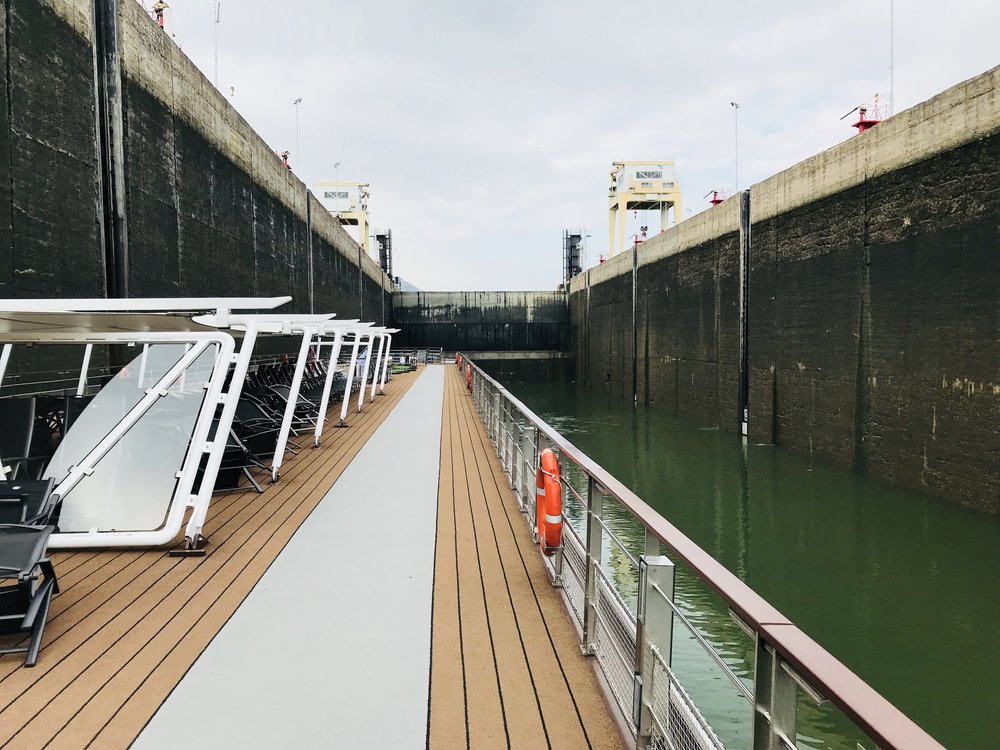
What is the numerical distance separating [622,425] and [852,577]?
469 inches

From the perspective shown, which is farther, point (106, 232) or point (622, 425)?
point (622, 425)

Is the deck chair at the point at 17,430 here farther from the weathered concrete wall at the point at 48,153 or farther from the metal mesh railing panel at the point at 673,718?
the metal mesh railing panel at the point at 673,718

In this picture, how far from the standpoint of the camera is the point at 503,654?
8.83 ft

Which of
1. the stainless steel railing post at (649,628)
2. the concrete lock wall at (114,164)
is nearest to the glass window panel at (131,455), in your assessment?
the stainless steel railing post at (649,628)

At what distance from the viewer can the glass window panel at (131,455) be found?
147 inches

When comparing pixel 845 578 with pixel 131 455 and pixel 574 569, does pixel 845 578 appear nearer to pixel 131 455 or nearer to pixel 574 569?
pixel 574 569

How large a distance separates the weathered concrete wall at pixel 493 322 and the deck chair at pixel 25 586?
35.5 meters

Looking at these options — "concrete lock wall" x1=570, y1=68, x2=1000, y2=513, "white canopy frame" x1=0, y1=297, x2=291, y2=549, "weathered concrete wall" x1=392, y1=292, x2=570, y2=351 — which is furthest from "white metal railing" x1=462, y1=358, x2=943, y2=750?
"weathered concrete wall" x1=392, y1=292, x2=570, y2=351

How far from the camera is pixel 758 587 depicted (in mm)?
6570

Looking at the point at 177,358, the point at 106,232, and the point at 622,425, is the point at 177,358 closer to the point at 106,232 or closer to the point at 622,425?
the point at 106,232

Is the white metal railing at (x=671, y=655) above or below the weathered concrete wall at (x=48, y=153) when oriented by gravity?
below

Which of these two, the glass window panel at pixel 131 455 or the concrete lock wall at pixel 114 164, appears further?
the concrete lock wall at pixel 114 164

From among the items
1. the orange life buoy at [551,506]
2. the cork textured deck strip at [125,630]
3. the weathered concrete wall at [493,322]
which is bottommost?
the cork textured deck strip at [125,630]

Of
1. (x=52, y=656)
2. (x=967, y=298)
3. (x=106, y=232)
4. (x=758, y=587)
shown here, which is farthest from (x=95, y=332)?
(x=967, y=298)
